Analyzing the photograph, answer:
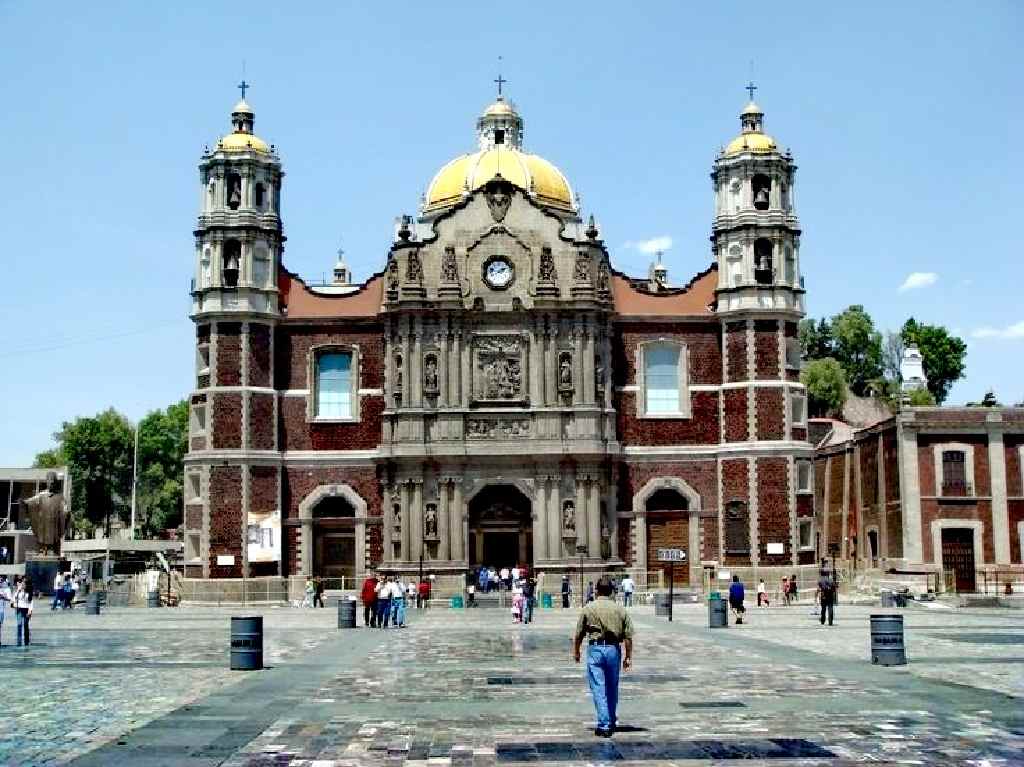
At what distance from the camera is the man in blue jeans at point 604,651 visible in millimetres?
14633

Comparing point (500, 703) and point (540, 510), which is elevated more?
point (540, 510)

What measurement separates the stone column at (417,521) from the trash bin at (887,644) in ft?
112

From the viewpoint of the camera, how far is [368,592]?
3881 centimetres

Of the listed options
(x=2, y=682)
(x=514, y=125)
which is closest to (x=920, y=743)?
(x=2, y=682)

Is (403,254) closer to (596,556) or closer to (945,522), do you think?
(596,556)

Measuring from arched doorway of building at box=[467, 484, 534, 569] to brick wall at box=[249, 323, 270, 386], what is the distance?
415 inches

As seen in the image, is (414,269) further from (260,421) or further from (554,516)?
(554,516)

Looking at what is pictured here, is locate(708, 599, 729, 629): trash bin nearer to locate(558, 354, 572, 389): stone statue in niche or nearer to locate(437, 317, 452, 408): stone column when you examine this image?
locate(558, 354, 572, 389): stone statue in niche

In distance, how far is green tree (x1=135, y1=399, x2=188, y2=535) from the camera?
106m

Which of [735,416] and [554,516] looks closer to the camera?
[554,516]

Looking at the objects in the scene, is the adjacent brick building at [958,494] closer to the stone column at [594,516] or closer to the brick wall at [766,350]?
the brick wall at [766,350]

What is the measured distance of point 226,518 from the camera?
56.5 metres

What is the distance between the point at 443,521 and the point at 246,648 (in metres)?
33.1

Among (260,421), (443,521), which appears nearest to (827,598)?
(443,521)
